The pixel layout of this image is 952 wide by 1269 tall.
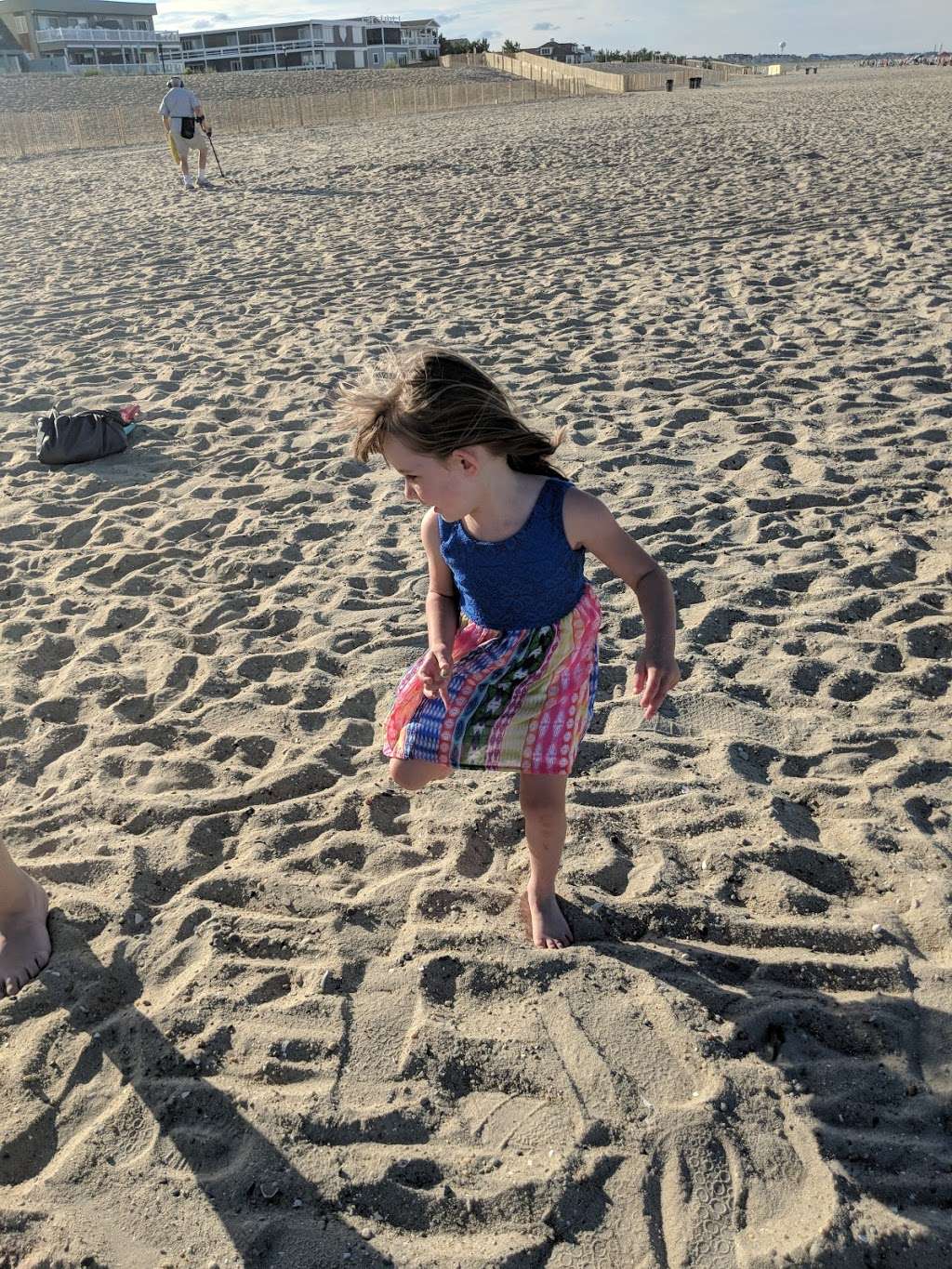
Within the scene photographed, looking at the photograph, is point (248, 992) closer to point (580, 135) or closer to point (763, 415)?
point (763, 415)

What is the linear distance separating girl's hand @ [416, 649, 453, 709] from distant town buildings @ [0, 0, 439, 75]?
2854 inches

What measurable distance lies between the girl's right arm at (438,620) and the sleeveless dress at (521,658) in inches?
1.1

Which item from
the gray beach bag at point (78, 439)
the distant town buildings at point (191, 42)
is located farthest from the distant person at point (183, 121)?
the distant town buildings at point (191, 42)

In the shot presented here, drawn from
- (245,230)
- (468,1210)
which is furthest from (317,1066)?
(245,230)

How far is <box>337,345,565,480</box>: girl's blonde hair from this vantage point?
179cm

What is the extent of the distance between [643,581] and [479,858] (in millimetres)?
1000

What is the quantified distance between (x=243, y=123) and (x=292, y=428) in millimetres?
24828

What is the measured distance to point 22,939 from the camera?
2279 mm

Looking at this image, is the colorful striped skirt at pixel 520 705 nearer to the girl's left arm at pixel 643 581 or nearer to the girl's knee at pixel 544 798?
the girl's knee at pixel 544 798

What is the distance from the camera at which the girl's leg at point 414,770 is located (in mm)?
2086

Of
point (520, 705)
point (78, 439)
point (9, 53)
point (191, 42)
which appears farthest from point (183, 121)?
point (191, 42)

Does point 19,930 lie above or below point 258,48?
below

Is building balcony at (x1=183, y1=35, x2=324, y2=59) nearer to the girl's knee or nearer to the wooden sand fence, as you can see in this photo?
the wooden sand fence

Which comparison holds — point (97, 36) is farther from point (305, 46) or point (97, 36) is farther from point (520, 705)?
point (520, 705)
